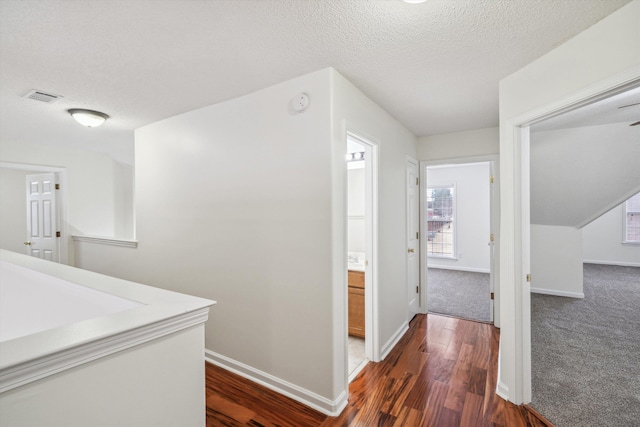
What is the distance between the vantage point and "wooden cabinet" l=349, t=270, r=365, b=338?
10.1 ft

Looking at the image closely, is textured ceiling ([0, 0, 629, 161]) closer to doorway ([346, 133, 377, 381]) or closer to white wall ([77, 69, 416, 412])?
white wall ([77, 69, 416, 412])

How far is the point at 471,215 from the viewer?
6.43 m

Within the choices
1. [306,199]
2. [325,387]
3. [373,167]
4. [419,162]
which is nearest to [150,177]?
[306,199]

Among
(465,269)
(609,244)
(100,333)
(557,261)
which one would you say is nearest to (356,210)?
(100,333)

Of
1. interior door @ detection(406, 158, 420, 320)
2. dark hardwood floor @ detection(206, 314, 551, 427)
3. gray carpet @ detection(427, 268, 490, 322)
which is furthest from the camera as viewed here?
gray carpet @ detection(427, 268, 490, 322)

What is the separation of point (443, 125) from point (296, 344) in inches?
113

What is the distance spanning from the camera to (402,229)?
337 cm

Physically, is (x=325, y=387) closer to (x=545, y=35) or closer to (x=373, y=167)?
(x=373, y=167)

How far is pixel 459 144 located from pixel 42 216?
247 inches

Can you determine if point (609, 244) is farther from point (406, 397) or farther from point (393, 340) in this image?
point (406, 397)

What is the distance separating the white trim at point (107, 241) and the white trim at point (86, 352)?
2.79 m

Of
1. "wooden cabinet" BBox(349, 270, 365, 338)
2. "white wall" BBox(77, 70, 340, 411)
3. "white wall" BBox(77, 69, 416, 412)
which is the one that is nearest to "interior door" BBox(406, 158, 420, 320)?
"white wall" BBox(77, 69, 416, 412)

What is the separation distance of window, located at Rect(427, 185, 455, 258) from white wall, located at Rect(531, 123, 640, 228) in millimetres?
2541

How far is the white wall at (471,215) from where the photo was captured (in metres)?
6.26
